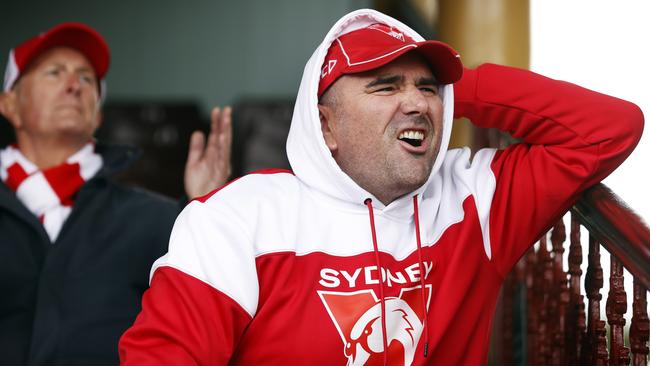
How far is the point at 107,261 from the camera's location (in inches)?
99.0

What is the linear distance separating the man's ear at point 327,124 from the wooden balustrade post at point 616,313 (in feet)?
2.15

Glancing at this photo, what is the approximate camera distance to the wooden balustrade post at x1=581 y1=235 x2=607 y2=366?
1.99 meters

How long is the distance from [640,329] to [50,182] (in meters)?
1.75

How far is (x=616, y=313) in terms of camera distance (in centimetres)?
190

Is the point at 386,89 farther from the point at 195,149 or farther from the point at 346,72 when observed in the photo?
the point at 195,149

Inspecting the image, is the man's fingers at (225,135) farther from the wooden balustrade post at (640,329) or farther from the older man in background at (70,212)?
the wooden balustrade post at (640,329)

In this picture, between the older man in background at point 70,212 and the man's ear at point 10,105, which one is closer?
the older man in background at point 70,212

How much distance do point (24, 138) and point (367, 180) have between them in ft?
4.75

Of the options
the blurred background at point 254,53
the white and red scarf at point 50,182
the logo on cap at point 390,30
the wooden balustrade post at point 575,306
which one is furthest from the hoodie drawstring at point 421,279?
the blurred background at point 254,53

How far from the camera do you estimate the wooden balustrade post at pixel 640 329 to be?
5.84ft

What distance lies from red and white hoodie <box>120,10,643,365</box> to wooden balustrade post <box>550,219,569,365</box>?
0.35 metres

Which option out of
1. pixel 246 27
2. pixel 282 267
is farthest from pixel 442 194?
pixel 246 27

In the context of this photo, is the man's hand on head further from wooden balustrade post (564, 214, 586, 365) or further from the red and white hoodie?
wooden balustrade post (564, 214, 586, 365)

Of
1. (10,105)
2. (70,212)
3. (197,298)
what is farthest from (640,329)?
(10,105)
